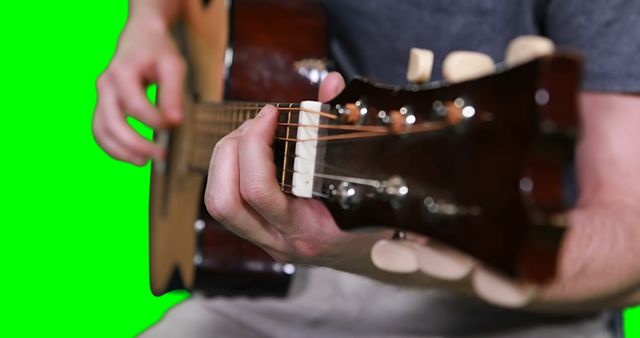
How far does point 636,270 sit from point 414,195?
300 millimetres

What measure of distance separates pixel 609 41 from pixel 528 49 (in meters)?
0.42

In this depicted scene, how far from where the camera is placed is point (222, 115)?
0.99 m

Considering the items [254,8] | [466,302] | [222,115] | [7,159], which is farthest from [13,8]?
[466,302]

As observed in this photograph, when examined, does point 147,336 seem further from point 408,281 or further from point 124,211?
point 124,211

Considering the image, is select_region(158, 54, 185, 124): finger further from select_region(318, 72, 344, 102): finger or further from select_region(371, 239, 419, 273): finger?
select_region(371, 239, 419, 273): finger

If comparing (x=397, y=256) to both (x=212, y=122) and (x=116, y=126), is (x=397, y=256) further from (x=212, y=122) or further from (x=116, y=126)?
(x=116, y=126)

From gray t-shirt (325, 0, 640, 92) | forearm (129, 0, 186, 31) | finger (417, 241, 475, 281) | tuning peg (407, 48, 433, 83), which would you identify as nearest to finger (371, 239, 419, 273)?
finger (417, 241, 475, 281)

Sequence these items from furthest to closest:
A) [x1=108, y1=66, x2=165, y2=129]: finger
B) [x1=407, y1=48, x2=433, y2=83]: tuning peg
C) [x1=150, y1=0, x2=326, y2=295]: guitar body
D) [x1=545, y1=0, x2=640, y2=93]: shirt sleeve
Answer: [x1=108, y1=66, x2=165, y2=129]: finger
[x1=150, y1=0, x2=326, y2=295]: guitar body
[x1=545, y1=0, x2=640, y2=93]: shirt sleeve
[x1=407, y1=48, x2=433, y2=83]: tuning peg

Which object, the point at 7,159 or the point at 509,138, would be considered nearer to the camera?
the point at 509,138

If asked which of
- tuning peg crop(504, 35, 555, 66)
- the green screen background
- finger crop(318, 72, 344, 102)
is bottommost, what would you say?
the green screen background

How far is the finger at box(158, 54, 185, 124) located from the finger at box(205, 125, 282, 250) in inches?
22.5

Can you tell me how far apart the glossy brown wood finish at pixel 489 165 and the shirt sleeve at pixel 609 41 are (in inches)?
13.3

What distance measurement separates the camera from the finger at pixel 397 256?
0.48 m

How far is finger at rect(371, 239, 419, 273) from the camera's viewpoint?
48cm
